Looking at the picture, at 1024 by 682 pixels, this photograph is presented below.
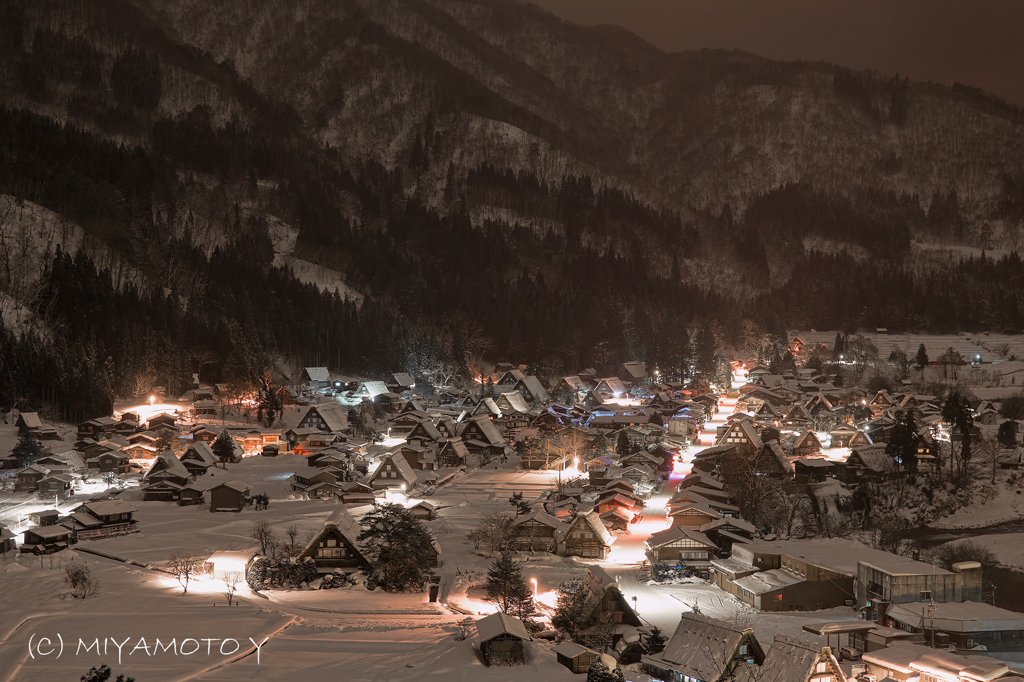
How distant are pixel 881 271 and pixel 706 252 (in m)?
29.6

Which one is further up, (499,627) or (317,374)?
(317,374)

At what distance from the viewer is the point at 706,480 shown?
3728cm

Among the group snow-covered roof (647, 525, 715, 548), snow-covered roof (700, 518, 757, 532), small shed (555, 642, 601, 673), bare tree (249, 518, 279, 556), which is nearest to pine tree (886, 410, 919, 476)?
snow-covered roof (700, 518, 757, 532)

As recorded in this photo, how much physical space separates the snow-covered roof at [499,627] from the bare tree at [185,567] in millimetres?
10711

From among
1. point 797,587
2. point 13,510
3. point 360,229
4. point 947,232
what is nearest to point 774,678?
point 797,587

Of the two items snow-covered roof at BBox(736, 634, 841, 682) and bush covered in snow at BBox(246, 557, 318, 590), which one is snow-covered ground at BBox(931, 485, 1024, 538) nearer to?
snow-covered roof at BBox(736, 634, 841, 682)

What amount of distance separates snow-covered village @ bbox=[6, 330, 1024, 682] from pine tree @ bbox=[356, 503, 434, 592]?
0.28 feet

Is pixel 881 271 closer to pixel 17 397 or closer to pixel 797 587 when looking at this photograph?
pixel 797 587

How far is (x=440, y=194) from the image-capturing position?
432ft

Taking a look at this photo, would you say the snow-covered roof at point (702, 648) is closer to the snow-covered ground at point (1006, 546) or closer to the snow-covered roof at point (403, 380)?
the snow-covered ground at point (1006, 546)

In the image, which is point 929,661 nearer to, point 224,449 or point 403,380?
point 224,449

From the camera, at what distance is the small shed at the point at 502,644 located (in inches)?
703

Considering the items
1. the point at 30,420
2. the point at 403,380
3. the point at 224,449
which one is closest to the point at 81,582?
the point at 224,449

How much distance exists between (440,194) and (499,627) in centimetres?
11916
